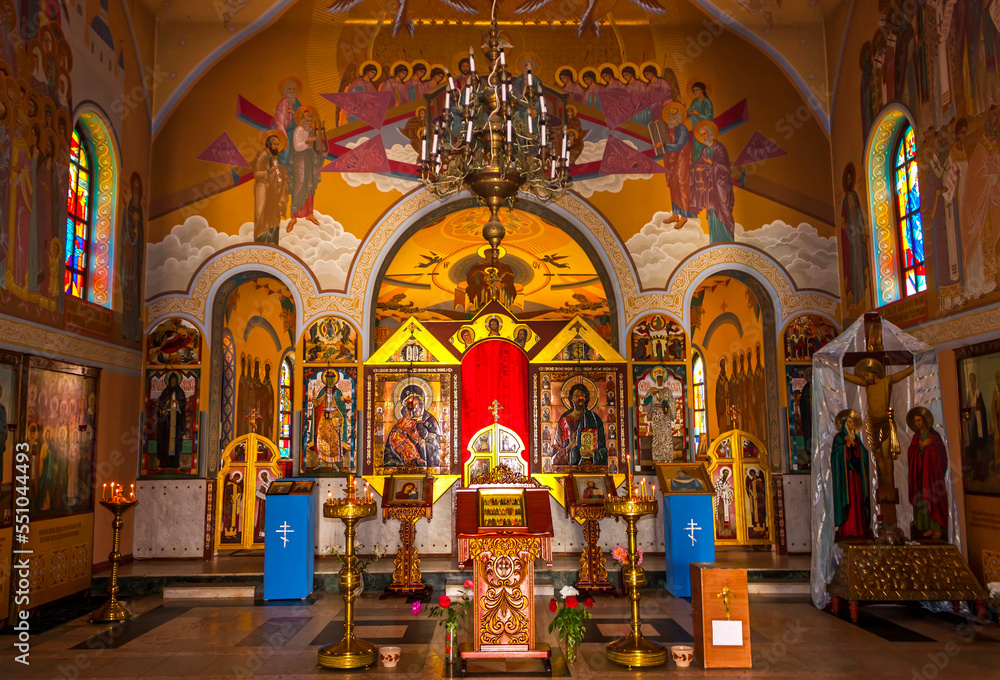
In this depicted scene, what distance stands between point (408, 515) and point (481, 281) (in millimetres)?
7837

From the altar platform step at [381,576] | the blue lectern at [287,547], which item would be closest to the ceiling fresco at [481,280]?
the altar platform step at [381,576]

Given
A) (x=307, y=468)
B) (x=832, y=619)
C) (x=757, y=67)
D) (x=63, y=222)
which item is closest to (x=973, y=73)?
(x=757, y=67)

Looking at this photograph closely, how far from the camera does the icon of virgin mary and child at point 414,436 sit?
11891 millimetres

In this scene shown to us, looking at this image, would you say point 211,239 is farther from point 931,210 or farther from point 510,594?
point 931,210

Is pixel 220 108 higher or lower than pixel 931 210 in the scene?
higher

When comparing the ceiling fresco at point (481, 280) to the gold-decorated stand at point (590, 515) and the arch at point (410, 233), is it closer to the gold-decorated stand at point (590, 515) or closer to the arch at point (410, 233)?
the arch at point (410, 233)

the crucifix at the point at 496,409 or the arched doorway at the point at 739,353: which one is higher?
the arched doorway at the point at 739,353

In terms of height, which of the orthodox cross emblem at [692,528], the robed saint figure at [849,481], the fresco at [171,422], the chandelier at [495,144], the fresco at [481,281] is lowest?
the orthodox cross emblem at [692,528]

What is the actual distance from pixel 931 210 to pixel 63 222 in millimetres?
11240

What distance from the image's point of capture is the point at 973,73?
359 inches

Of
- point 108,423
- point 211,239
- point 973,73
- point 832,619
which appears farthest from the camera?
point 211,239

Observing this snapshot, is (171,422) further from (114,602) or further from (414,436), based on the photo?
(414,436)

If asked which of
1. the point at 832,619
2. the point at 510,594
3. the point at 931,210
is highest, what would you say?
the point at 931,210

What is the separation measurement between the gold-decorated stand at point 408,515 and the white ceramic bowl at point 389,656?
326 centimetres
